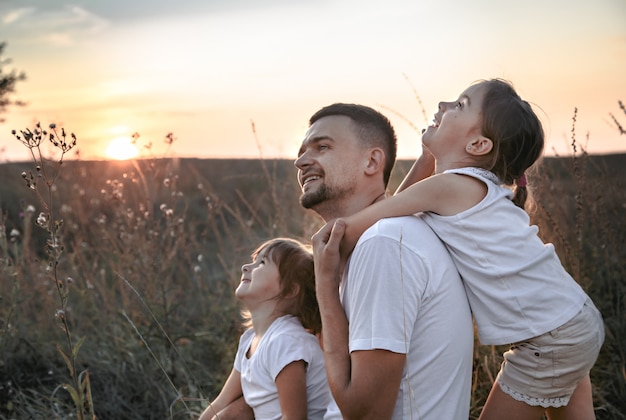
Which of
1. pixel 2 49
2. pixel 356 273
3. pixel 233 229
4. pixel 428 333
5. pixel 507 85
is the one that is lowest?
pixel 233 229

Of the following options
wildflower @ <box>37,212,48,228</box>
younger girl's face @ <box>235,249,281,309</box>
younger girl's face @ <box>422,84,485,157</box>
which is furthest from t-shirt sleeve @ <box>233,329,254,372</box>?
younger girl's face @ <box>422,84,485,157</box>

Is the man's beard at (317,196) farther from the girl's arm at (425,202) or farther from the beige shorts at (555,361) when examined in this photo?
the beige shorts at (555,361)

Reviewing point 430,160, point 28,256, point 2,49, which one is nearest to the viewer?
point 430,160

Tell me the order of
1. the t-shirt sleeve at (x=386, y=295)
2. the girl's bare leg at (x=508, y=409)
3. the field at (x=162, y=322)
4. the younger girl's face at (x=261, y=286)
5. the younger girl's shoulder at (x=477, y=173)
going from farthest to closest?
the field at (x=162, y=322), the younger girl's face at (x=261, y=286), the girl's bare leg at (x=508, y=409), the younger girl's shoulder at (x=477, y=173), the t-shirt sleeve at (x=386, y=295)

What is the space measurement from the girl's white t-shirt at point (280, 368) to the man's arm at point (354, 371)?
54 cm

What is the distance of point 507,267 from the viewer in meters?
2.36

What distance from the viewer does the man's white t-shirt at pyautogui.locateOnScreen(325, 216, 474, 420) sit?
7.12 ft

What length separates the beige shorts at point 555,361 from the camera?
241 centimetres

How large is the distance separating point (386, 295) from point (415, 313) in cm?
12

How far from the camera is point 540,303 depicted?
7.85 ft

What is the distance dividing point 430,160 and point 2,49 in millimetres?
14828

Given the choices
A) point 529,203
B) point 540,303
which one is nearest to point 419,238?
point 540,303

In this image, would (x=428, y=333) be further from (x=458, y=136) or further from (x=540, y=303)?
(x=458, y=136)

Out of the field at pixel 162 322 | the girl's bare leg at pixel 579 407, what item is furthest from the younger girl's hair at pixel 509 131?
the field at pixel 162 322
